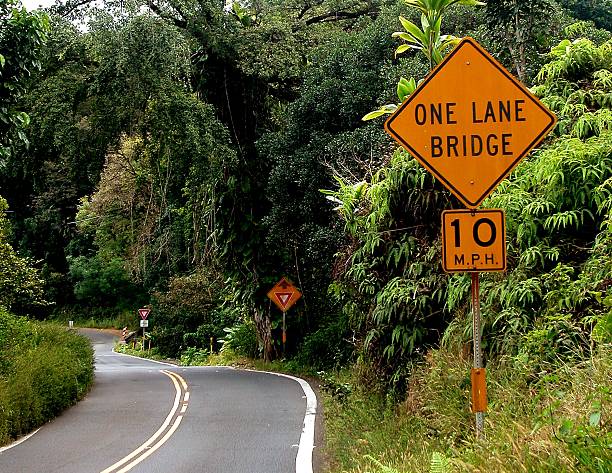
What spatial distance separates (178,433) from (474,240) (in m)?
8.41

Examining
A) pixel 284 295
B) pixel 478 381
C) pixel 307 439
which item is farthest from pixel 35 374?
pixel 478 381

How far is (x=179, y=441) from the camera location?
12.4 meters

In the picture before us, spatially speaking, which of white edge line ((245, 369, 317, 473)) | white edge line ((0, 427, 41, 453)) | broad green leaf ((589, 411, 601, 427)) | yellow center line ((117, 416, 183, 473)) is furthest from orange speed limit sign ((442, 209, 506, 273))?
white edge line ((0, 427, 41, 453))

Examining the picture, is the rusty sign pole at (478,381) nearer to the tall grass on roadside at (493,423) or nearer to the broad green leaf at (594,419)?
the tall grass on roadside at (493,423)

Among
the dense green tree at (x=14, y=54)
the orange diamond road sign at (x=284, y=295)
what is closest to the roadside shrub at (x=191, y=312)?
the orange diamond road sign at (x=284, y=295)

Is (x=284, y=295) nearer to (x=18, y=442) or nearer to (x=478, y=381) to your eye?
(x=18, y=442)

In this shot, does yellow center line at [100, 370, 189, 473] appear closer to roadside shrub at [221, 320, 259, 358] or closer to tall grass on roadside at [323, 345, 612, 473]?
tall grass on roadside at [323, 345, 612, 473]

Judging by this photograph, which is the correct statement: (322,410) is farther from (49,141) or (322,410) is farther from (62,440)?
(49,141)

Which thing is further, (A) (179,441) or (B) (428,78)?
(A) (179,441)

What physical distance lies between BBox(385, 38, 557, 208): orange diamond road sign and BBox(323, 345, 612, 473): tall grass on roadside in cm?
161

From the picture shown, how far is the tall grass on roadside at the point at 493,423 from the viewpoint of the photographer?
4828 mm

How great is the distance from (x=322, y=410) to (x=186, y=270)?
3369cm

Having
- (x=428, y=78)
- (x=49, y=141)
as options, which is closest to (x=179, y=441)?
(x=428, y=78)

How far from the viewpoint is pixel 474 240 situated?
6113 millimetres
